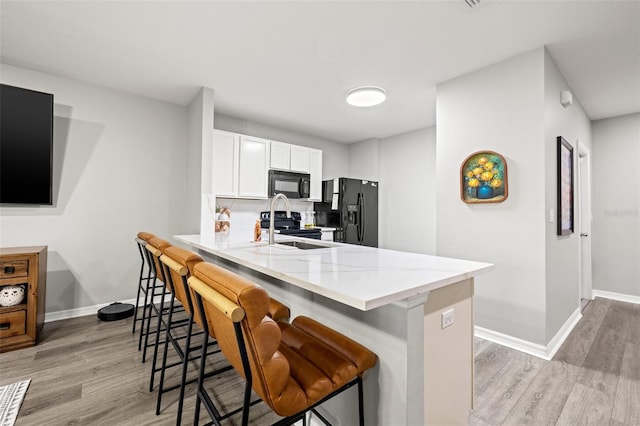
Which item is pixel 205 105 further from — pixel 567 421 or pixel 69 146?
pixel 567 421

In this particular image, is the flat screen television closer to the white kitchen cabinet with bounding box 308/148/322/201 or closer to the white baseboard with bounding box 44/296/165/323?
the white baseboard with bounding box 44/296/165/323

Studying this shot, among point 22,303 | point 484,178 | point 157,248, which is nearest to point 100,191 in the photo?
point 22,303

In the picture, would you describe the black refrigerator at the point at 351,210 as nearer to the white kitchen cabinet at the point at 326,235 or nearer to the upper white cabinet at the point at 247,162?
the white kitchen cabinet at the point at 326,235

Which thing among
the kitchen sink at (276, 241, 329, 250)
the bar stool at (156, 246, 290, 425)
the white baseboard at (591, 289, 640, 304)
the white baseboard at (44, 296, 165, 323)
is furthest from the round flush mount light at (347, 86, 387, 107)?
the white baseboard at (591, 289, 640, 304)

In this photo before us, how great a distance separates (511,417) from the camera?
66.9 inches

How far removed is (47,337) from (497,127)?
4.61 m

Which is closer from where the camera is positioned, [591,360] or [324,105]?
[591,360]

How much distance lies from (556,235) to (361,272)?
7.77 feet

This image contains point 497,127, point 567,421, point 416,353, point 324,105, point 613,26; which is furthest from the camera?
point 324,105

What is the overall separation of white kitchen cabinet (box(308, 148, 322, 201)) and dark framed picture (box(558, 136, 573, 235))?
11.0ft

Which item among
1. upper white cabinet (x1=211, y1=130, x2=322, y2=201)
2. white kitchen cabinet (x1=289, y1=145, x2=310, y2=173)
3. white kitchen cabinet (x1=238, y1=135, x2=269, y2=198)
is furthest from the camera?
white kitchen cabinet (x1=289, y1=145, x2=310, y2=173)

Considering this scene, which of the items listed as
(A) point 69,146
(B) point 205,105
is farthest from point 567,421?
(A) point 69,146

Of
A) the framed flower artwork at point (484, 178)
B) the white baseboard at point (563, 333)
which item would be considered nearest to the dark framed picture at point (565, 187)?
the framed flower artwork at point (484, 178)

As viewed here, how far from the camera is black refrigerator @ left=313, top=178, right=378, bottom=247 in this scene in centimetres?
489
